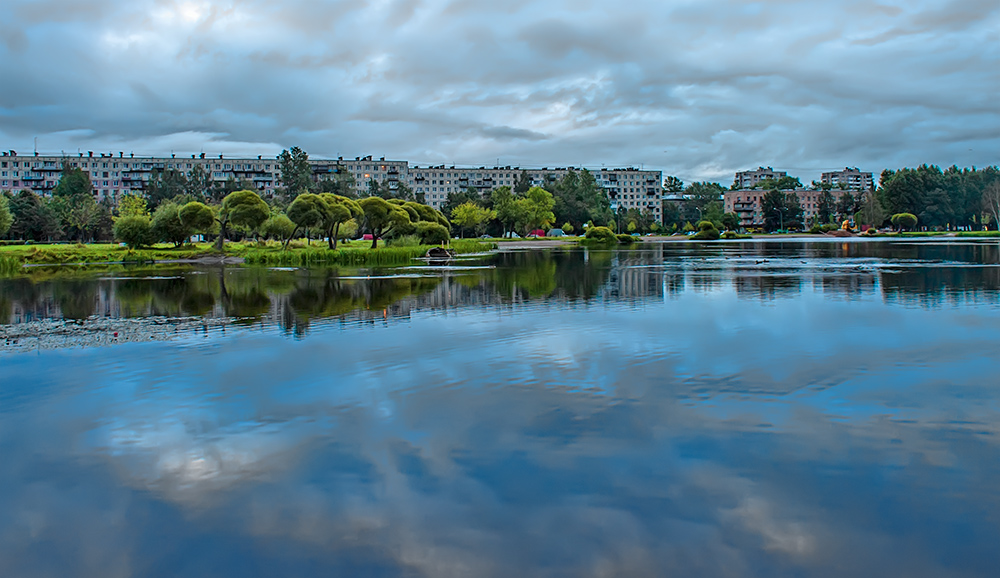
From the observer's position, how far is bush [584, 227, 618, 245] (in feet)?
327

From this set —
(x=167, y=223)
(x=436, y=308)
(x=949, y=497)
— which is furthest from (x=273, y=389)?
(x=167, y=223)

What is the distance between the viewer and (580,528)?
662 cm

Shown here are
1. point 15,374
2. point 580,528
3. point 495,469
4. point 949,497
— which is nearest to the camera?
point 580,528

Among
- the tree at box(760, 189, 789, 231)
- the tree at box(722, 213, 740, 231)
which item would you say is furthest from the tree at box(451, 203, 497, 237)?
the tree at box(760, 189, 789, 231)

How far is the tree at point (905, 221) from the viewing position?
126m

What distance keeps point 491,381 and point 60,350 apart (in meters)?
10.2

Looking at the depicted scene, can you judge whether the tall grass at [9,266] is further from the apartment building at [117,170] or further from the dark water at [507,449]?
the apartment building at [117,170]

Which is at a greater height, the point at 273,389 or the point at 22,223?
the point at 22,223

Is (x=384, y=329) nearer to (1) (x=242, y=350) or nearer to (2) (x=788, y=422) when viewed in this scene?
(1) (x=242, y=350)

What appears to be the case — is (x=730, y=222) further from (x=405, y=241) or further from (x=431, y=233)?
(x=405, y=241)

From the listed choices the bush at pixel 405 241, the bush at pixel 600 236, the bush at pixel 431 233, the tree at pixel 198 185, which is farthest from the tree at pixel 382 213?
the tree at pixel 198 185

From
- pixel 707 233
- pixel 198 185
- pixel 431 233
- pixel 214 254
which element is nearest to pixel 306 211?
pixel 214 254

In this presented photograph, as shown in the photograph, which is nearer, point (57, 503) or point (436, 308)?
point (57, 503)

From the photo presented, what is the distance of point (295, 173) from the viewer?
132m
